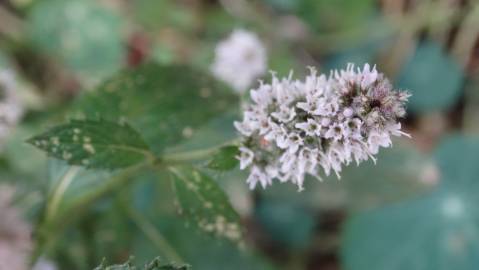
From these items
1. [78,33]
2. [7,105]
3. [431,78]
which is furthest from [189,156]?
[431,78]

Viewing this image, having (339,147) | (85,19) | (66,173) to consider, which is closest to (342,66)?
(85,19)

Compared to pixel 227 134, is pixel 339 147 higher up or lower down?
lower down

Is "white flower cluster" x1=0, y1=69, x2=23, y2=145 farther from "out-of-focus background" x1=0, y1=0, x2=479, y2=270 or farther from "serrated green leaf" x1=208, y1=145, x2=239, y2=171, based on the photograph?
"serrated green leaf" x1=208, y1=145, x2=239, y2=171

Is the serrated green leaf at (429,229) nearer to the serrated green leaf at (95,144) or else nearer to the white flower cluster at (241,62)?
the white flower cluster at (241,62)

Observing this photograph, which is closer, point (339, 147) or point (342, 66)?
point (339, 147)

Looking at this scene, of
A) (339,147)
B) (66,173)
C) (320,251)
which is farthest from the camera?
(320,251)

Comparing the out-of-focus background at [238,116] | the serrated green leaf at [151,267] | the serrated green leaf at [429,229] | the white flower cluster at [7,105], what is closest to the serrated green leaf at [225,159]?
the serrated green leaf at [151,267]

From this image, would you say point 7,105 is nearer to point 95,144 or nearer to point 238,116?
point 95,144

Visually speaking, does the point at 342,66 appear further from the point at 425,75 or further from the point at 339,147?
the point at 339,147
